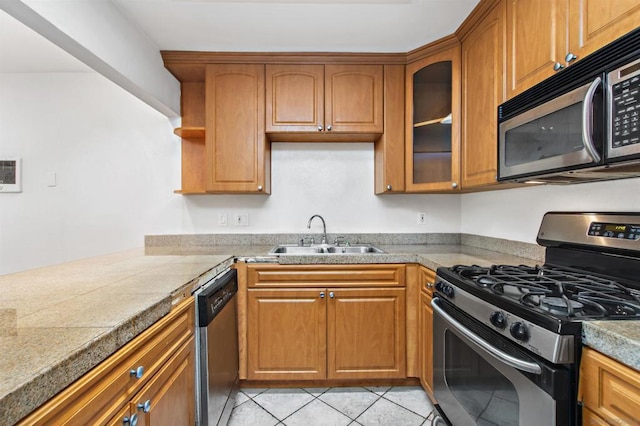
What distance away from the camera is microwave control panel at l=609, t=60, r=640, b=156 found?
801mm

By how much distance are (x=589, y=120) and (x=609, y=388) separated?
76 cm

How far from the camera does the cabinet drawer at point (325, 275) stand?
1.82 metres

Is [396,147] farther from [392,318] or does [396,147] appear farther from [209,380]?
[209,380]

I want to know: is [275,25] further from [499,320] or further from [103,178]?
[499,320]

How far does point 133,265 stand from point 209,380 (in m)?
0.69

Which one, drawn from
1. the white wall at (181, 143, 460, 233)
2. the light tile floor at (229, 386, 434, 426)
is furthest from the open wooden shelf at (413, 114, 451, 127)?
the light tile floor at (229, 386, 434, 426)

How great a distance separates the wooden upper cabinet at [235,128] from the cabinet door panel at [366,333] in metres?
1.01

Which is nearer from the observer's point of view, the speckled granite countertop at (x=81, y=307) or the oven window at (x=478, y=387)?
the speckled granite countertop at (x=81, y=307)

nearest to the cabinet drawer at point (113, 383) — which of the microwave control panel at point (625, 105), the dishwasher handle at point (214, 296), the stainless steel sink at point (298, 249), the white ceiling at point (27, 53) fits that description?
the dishwasher handle at point (214, 296)

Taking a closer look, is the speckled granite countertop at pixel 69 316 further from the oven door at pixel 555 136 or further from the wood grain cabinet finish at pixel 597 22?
the wood grain cabinet finish at pixel 597 22

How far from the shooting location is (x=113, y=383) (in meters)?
0.71

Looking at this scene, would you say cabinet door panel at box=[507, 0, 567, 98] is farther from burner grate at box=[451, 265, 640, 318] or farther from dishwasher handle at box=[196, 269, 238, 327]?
dishwasher handle at box=[196, 269, 238, 327]

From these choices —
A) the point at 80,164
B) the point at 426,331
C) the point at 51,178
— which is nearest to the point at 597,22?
the point at 426,331

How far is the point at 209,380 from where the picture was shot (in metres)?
1.29
